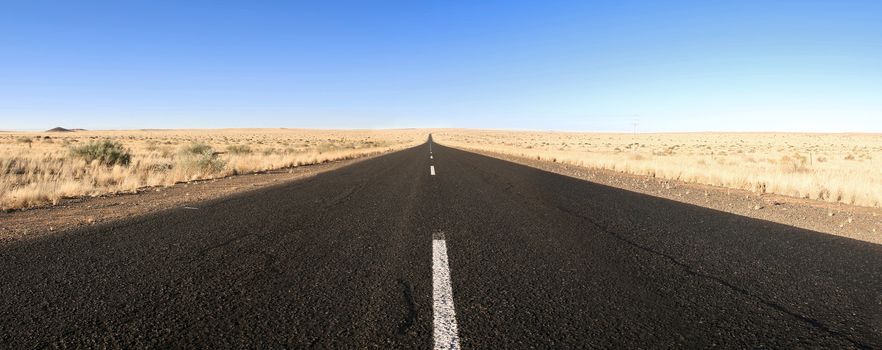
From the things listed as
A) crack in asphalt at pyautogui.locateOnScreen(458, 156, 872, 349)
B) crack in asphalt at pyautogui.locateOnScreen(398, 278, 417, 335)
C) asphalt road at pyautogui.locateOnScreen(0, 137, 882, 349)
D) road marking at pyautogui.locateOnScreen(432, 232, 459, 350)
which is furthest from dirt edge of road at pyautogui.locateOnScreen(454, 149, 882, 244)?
crack in asphalt at pyautogui.locateOnScreen(398, 278, 417, 335)

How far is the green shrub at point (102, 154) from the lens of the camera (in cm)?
1992

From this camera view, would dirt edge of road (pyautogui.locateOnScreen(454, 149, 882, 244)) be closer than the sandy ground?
No

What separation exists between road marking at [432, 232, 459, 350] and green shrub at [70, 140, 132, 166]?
20.5 m

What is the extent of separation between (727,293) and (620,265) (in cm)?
97

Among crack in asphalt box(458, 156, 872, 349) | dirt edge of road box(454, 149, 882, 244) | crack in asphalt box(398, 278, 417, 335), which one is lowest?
dirt edge of road box(454, 149, 882, 244)

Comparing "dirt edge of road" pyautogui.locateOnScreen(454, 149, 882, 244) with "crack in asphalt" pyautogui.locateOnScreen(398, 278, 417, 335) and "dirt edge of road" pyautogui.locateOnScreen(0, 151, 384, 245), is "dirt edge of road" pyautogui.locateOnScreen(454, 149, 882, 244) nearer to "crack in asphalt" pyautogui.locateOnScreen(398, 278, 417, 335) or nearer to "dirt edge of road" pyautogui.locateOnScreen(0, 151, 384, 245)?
"crack in asphalt" pyautogui.locateOnScreen(398, 278, 417, 335)

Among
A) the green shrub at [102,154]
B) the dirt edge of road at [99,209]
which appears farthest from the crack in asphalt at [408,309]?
the green shrub at [102,154]

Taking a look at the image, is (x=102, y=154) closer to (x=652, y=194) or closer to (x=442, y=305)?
→ (x=652, y=194)

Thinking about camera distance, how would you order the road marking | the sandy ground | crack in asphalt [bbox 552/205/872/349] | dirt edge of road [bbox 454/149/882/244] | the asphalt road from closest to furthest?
the road marking → the asphalt road → crack in asphalt [bbox 552/205/872/349] → the sandy ground → dirt edge of road [bbox 454/149/882/244]

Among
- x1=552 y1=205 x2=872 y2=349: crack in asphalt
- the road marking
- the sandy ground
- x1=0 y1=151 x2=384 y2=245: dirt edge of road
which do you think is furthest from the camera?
the sandy ground

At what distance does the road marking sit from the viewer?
2833 mm

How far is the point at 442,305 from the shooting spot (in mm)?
3408

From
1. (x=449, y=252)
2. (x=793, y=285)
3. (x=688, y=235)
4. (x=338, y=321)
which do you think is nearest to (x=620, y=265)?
(x=793, y=285)

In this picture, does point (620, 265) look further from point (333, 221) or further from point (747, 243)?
point (333, 221)
